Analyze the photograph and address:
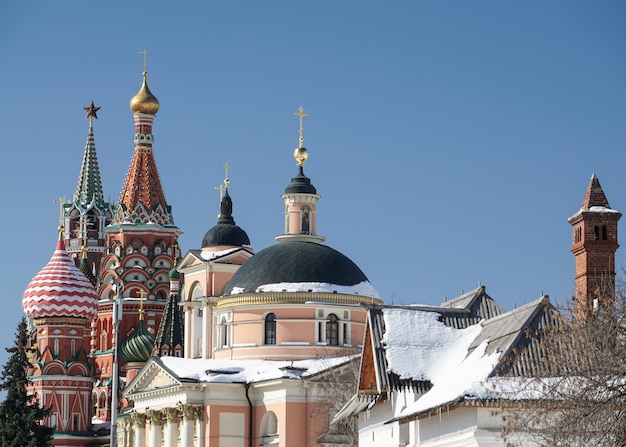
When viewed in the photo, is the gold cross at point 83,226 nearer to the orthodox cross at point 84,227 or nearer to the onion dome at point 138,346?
the orthodox cross at point 84,227

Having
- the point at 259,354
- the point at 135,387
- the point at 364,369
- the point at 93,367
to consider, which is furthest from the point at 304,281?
the point at 93,367

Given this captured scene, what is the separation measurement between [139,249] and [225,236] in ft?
85.1

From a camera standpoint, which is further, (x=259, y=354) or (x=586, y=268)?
(x=259, y=354)

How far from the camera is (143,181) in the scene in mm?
106688

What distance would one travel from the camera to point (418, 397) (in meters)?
35.9

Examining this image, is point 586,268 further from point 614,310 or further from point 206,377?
point 206,377

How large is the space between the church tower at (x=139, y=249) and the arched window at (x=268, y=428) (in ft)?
128

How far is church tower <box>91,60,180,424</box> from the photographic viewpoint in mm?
104750

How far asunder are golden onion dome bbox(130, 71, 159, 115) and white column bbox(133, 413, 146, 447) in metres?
39.4

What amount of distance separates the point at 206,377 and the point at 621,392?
1590 inches

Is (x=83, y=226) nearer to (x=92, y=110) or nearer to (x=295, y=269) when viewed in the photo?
(x=92, y=110)

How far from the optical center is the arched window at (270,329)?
224 feet

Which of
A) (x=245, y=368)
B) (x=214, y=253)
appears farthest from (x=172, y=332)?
(x=245, y=368)

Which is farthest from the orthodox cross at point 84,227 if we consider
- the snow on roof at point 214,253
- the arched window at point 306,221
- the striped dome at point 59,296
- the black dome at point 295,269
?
the black dome at point 295,269
